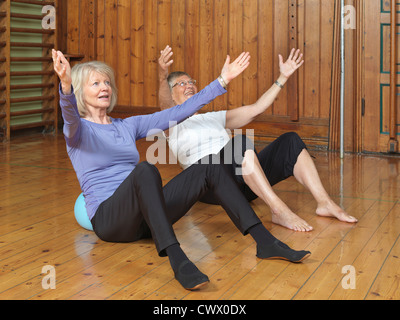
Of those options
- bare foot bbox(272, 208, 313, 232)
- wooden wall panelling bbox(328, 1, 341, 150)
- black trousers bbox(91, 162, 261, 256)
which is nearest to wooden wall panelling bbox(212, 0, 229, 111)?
wooden wall panelling bbox(328, 1, 341, 150)

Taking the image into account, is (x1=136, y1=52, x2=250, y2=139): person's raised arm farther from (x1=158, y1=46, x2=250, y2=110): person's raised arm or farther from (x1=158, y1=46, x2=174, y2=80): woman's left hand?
(x1=158, y1=46, x2=174, y2=80): woman's left hand

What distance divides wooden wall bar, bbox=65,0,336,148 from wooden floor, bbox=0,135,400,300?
1.75 meters

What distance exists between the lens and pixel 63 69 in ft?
7.41

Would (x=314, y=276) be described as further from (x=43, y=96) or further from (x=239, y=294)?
(x=43, y=96)

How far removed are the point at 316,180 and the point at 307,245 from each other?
561 mm

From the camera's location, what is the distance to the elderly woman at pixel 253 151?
3.02 metres

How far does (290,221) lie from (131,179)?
3.18 ft

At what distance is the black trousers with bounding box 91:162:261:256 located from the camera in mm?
2318

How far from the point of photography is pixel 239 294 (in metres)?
2.17

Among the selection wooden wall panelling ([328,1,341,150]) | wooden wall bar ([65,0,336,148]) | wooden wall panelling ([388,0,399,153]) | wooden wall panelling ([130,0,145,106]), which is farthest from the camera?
wooden wall panelling ([130,0,145,106])

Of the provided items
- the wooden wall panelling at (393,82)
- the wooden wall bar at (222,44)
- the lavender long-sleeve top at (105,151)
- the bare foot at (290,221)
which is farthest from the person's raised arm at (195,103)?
the wooden wall bar at (222,44)
